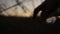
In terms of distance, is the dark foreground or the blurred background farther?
the blurred background

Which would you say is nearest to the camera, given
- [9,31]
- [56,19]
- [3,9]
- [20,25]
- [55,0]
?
[55,0]

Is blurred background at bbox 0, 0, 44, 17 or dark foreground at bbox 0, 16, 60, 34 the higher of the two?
blurred background at bbox 0, 0, 44, 17

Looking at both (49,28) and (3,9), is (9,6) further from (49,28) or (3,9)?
(49,28)

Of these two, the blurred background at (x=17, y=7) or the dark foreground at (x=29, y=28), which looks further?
the blurred background at (x=17, y=7)

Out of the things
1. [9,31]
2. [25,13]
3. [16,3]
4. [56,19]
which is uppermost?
[16,3]

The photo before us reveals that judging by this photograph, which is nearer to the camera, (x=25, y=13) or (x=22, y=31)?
(x=22, y=31)

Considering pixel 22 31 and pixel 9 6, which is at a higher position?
pixel 9 6

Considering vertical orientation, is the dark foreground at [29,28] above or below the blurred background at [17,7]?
below

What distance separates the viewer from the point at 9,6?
1548 millimetres

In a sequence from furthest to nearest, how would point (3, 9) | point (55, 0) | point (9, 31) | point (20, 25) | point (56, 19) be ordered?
1. point (3, 9)
2. point (56, 19)
3. point (20, 25)
4. point (9, 31)
5. point (55, 0)

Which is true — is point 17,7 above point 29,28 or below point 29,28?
above

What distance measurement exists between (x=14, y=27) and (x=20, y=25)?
0.06 metres

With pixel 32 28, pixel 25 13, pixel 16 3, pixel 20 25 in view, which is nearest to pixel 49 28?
pixel 32 28

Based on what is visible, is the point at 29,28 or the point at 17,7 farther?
the point at 17,7
